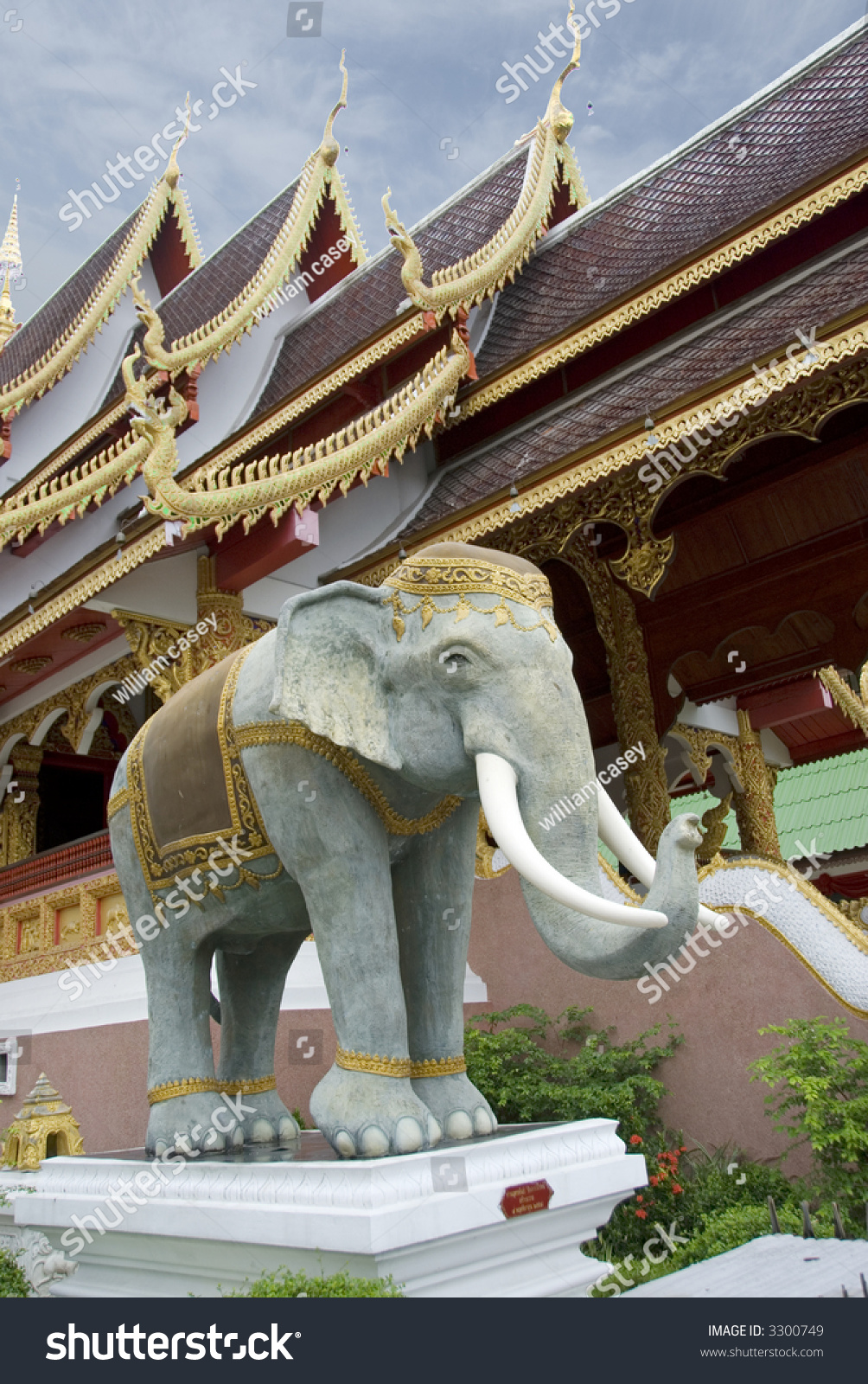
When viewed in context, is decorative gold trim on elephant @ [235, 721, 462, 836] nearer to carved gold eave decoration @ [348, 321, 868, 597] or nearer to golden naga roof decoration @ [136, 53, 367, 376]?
carved gold eave decoration @ [348, 321, 868, 597]

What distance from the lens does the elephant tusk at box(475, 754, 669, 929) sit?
1.96 meters

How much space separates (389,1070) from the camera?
2.35 metres

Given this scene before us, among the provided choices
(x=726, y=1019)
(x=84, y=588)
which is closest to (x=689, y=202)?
(x=84, y=588)

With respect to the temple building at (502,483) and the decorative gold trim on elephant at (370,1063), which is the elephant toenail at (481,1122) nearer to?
the decorative gold trim on elephant at (370,1063)

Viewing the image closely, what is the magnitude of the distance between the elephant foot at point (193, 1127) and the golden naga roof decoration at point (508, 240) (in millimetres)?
4152

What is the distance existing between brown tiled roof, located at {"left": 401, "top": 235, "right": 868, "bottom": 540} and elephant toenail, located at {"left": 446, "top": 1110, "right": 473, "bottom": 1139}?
328cm

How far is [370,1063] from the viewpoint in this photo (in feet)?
7.68

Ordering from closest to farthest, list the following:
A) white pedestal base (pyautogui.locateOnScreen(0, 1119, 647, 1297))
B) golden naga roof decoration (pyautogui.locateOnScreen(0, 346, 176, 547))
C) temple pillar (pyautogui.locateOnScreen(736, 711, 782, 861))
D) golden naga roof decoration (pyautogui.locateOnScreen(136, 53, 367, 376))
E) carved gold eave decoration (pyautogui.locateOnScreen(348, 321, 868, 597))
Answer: white pedestal base (pyautogui.locateOnScreen(0, 1119, 647, 1297))
carved gold eave decoration (pyautogui.locateOnScreen(348, 321, 868, 597))
golden naga roof decoration (pyautogui.locateOnScreen(0, 346, 176, 547))
golden naga roof decoration (pyautogui.locateOnScreen(136, 53, 367, 376))
temple pillar (pyautogui.locateOnScreen(736, 711, 782, 861))

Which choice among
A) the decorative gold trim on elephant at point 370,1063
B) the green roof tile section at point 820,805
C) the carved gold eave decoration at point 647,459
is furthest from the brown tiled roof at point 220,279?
the green roof tile section at point 820,805

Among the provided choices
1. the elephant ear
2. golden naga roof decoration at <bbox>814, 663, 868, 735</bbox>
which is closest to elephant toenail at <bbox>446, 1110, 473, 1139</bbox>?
the elephant ear

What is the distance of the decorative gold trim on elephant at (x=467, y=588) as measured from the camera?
92.1 inches

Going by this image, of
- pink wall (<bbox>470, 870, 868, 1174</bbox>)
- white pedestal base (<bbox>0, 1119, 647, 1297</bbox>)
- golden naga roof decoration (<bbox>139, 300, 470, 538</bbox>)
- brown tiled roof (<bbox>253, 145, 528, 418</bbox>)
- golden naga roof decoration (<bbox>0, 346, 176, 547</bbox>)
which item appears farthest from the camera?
brown tiled roof (<bbox>253, 145, 528, 418</bbox>)

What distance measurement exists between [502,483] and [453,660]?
11.1 ft
